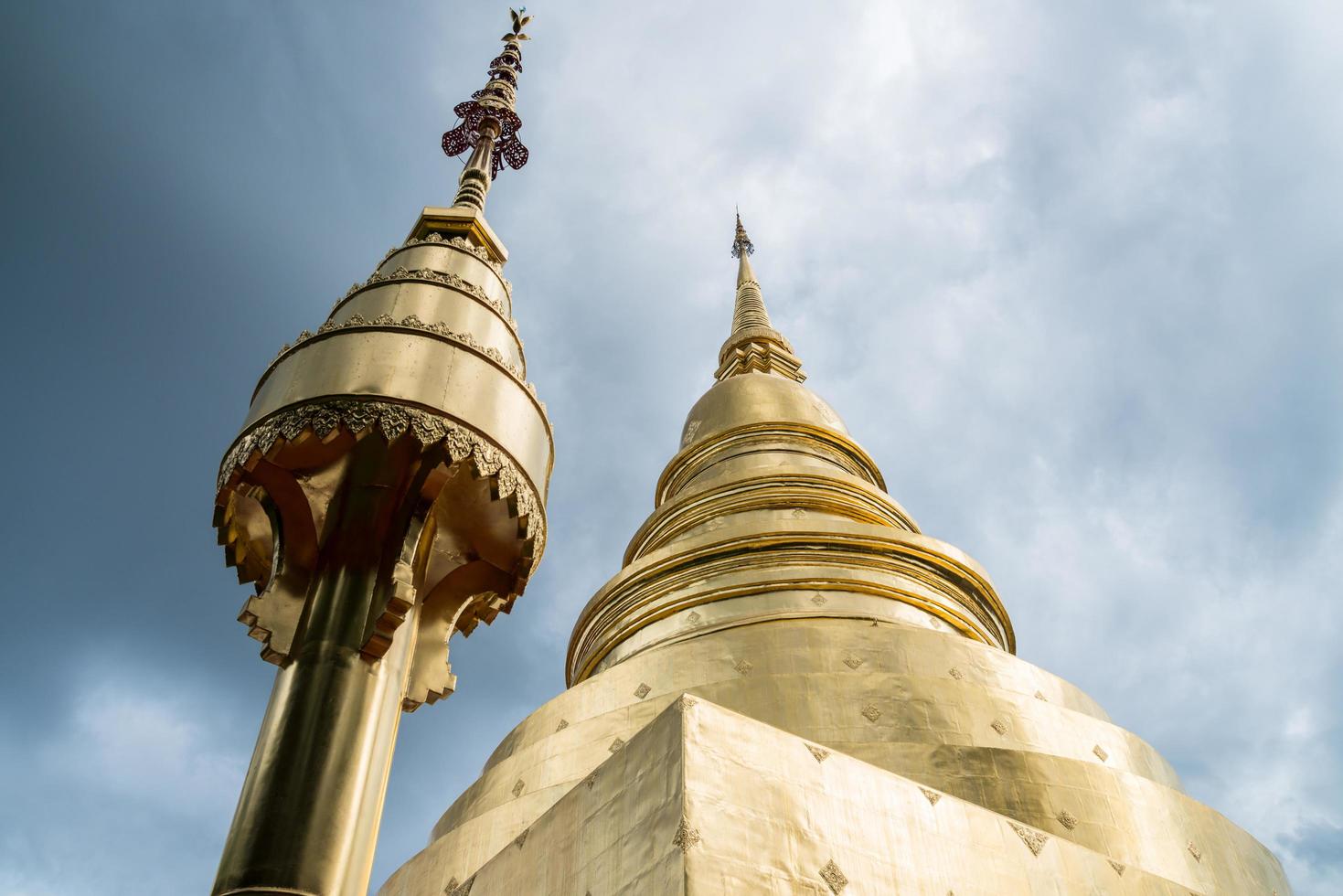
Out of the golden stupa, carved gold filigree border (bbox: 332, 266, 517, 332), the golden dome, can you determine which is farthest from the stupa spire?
carved gold filigree border (bbox: 332, 266, 517, 332)

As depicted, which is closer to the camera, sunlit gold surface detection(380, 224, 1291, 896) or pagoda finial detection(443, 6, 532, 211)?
sunlit gold surface detection(380, 224, 1291, 896)

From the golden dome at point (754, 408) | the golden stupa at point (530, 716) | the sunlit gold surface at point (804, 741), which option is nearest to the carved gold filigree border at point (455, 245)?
the golden stupa at point (530, 716)

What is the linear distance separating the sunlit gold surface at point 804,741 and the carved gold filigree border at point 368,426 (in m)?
1.35

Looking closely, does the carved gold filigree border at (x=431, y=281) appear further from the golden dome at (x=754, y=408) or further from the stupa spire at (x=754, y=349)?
the stupa spire at (x=754, y=349)

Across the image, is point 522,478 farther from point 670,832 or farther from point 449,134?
point 449,134

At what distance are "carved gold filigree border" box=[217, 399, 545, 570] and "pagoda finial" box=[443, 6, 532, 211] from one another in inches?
90.1

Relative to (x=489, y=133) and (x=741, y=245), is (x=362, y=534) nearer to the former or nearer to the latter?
(x=489, y=133)

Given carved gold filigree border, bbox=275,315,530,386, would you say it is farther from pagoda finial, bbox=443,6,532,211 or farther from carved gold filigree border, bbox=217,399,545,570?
pagoda finial, bbox=443,6,532,211

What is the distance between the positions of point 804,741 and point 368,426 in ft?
7.74

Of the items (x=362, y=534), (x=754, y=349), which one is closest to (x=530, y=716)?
(x=362, y=534)

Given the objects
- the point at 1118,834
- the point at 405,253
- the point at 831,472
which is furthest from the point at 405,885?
the point at 831,472

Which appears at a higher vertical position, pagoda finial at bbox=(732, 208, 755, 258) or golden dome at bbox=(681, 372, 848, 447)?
pagoda finial at bbox=(732, 208, 755, 258)

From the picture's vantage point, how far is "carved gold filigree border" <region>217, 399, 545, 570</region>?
156 inches

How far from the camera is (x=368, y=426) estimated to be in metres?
3.95
